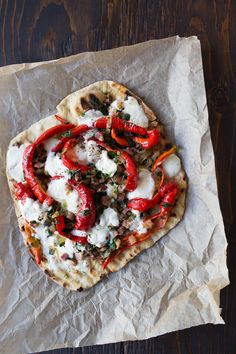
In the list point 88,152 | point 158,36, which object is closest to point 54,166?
point 88,152

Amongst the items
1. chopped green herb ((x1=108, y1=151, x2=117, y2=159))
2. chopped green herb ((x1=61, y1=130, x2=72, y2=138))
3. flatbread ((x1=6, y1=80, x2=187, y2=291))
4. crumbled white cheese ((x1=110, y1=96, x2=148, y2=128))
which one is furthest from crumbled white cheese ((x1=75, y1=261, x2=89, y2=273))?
crumbled white cheese ((x1=110, y1=96, x2=148, y2=128))

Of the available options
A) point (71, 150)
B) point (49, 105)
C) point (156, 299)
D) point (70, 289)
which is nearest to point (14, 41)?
point (49, 105)

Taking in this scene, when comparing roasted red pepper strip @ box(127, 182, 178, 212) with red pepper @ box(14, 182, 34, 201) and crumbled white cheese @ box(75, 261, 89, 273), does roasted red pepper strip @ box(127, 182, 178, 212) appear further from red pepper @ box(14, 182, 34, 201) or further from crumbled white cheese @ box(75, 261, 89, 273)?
red pepper @ box(14, 182, 34, 201)

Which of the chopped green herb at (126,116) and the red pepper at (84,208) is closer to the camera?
the red pepper at (84,208)

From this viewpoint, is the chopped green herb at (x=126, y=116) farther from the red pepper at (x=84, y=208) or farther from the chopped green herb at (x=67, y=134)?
the red pepper at (x=84, y=208)

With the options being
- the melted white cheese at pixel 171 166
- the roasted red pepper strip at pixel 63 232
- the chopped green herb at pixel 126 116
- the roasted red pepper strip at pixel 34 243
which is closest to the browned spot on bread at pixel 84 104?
the chopped green herb at pixel 126 116

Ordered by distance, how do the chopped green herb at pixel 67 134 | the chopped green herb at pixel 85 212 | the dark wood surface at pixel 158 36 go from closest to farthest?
the chopped green herb at pixel 85 212
the chopped green herb at pixel 67 134
the dark wood surface at pixel 158 36
